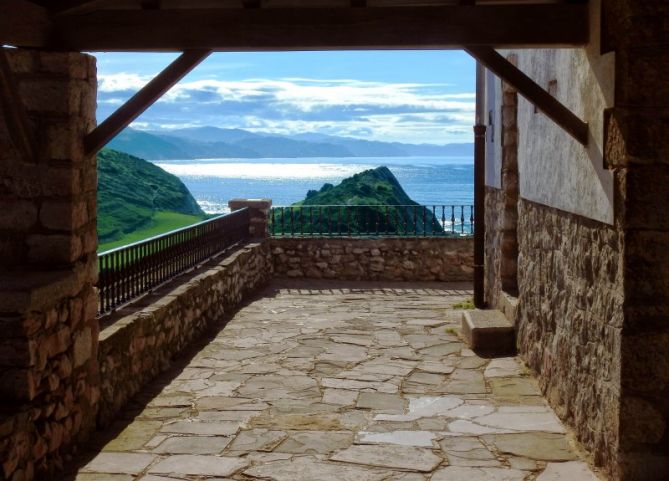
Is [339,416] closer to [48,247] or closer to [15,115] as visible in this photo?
[48,247]

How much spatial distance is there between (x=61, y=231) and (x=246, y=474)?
2.04 metres

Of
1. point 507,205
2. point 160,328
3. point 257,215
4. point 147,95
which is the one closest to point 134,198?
point 257,215

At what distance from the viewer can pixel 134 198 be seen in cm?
4203

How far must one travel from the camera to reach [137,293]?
786cm

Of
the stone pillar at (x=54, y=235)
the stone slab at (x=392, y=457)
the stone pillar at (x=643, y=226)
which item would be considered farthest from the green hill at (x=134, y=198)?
the stone pillar at (x=643, y=226)

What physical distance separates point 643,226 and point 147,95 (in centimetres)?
326

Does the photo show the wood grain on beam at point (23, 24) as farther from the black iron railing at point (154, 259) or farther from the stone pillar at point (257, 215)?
the stone pillar at point (257, 215)

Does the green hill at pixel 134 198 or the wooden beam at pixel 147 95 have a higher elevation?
the wooden beam at pixel 147 95

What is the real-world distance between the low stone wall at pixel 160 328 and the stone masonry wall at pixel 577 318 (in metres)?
3.47

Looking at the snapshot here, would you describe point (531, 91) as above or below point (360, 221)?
above

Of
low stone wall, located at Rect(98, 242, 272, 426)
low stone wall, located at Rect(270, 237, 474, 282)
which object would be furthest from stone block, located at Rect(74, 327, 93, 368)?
low stone wall, located at Rect(270, 237, 474, 282)

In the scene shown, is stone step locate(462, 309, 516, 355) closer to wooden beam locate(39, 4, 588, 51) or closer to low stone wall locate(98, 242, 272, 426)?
low stone wall locate(98, 242, 272, 426)

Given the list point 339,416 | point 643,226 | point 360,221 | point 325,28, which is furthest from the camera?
point 360,221

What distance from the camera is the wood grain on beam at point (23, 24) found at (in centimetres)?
489
